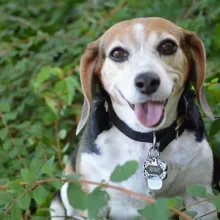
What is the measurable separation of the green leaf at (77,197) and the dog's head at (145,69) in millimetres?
742

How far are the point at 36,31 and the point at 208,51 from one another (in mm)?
2160

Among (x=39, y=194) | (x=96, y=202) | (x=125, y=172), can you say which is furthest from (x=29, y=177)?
(x=125, y=172)

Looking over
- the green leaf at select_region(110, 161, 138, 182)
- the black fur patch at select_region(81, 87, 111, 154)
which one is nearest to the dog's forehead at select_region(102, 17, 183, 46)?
the black fur patch at select_region(81, 87, 111, 154)

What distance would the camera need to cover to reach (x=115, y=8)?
564 cm

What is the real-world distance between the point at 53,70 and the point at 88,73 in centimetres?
176

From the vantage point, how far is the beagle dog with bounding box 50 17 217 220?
2861mm

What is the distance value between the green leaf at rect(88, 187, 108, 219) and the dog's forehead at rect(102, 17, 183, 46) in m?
1.10

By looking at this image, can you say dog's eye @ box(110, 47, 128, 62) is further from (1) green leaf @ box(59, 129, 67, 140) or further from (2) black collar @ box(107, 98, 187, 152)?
(1) green leaf @ box(59, 129, 67, 140)

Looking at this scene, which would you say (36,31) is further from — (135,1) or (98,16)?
(135,1)

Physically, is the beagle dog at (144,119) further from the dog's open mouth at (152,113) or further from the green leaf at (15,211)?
the green leaf at (15,211)

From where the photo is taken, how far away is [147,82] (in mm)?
2615

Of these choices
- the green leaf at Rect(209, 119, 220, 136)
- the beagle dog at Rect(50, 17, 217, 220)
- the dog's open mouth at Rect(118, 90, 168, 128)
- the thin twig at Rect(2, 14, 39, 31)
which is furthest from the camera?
the thin twig at Rect(2, 14, 39, 31)

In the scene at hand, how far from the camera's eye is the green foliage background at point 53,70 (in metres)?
3.99

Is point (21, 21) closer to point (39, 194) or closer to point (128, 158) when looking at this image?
point (128, 158)
